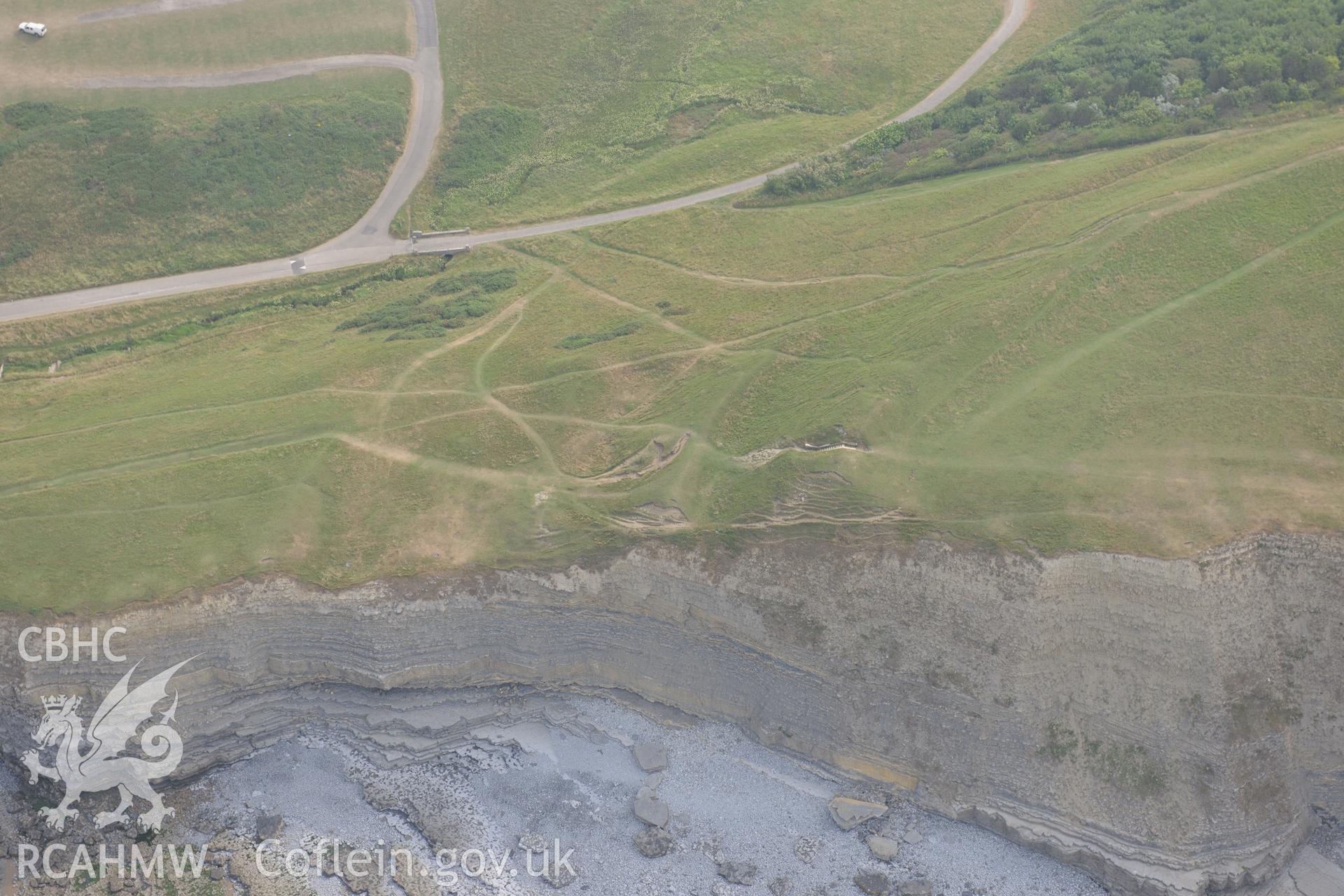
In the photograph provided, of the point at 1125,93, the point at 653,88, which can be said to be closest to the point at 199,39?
the point at 653,88

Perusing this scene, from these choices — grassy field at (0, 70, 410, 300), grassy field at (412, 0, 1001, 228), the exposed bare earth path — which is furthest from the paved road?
the exposed bare earth path

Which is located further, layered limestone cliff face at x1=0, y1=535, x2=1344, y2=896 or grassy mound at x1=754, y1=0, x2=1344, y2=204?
grassy mound at x1=754, y1=0, x2=1344, y2=204

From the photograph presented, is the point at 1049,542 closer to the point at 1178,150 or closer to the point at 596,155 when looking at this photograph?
the point at 1178,150

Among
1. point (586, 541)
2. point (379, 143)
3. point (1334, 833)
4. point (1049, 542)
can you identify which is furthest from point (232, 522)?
point (1334, 833)

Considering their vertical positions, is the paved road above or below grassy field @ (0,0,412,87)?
below

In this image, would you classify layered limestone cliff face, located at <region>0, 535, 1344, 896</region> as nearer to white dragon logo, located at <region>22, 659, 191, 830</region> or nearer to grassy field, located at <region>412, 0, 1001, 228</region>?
white dragon logo, located at <region>22, 659, 191, 830</region>

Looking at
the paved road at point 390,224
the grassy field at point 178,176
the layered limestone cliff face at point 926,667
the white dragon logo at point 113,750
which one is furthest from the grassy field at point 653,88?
the white dragon logo at point 113,750
